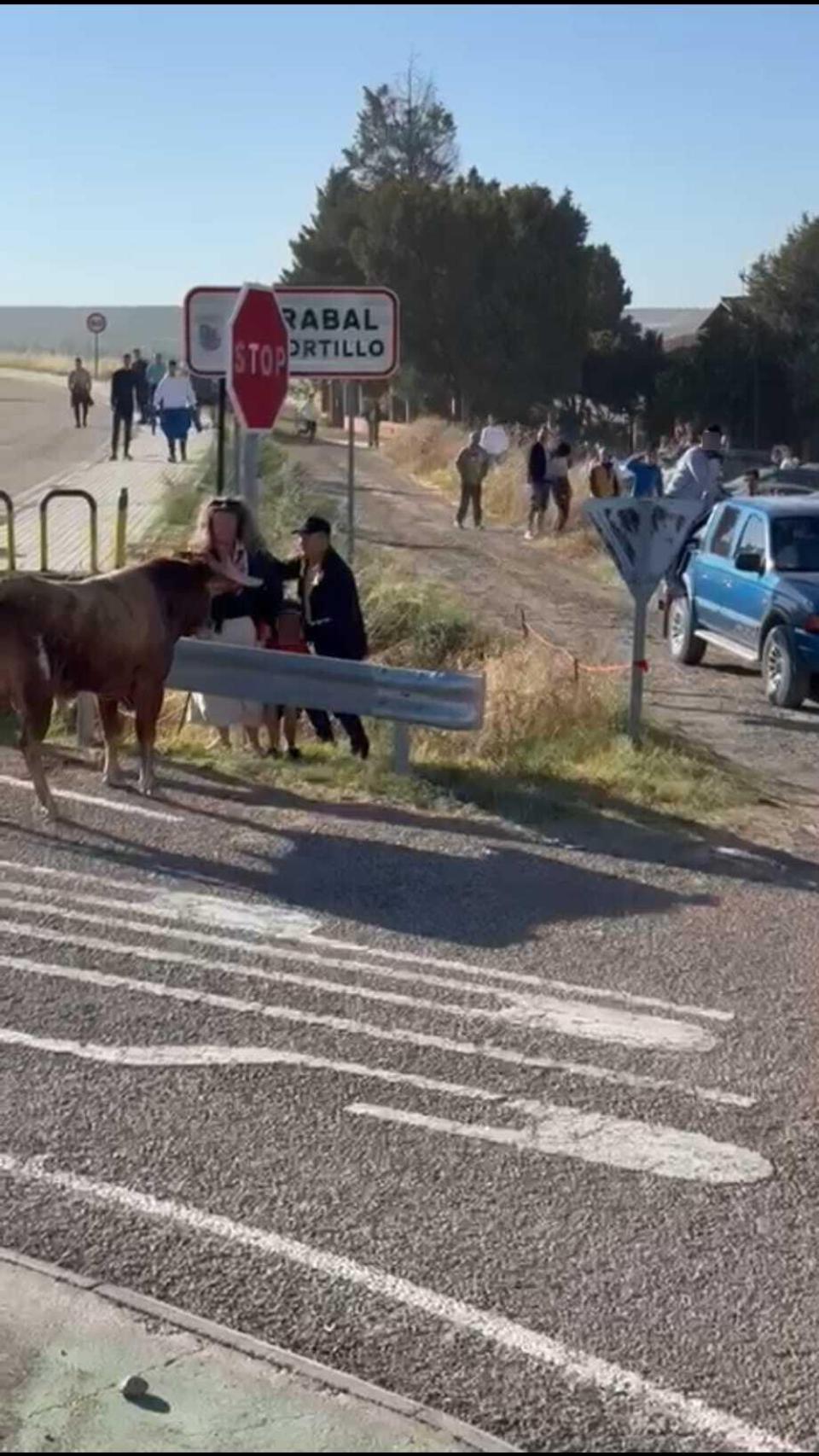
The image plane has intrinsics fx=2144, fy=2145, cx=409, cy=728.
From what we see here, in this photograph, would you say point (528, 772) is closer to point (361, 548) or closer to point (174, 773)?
point (174, 773)

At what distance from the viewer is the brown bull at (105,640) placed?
10.6 meters

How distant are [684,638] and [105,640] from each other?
9.67m

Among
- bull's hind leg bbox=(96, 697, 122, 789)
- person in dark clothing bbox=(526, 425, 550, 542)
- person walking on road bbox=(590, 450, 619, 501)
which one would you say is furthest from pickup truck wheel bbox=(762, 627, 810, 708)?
person in dark clothing bbox=(526, 425, 550, 542)

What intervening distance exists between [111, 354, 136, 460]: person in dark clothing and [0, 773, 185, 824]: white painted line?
2612cm

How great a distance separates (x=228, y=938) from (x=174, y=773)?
333 centimetres

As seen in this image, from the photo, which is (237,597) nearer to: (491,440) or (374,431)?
(491,440)

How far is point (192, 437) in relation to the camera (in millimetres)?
45125

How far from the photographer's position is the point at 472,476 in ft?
117

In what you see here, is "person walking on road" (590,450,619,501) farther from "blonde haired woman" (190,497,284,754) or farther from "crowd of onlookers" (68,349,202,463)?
"blonde haired woman" (190,497,284,754)

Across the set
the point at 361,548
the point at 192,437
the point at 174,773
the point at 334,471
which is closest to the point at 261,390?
the point at 174,773

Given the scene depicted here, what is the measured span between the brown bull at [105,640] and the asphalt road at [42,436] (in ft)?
65.5

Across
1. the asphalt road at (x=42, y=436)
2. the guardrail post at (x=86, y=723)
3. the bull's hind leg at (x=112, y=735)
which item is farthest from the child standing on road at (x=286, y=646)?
the asphalt road at (x=42, y=436)

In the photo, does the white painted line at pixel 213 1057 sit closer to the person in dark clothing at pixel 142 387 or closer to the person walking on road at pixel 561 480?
the person walking on road at pixel 561 480

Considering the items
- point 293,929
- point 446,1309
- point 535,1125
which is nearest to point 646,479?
point 293,929
